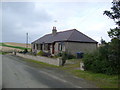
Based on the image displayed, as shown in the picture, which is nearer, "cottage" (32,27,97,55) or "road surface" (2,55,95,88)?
"road surface" (2,55,95,88)

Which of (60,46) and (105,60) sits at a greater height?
(60,46)

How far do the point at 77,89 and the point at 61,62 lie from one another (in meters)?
12.4

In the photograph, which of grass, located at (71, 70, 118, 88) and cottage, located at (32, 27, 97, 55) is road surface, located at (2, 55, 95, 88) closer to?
grass, located at (71, 70, 118, 88)

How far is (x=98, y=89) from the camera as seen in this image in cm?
920

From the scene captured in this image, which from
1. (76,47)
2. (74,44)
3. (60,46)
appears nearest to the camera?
(74,44)

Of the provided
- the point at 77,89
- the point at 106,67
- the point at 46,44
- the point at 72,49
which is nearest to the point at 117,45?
the point at 106,67

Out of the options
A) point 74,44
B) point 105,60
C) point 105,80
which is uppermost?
point 74,44

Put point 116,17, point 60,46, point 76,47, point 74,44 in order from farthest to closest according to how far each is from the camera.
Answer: point 60,46, point 76,47, point 74,44, point 116,17

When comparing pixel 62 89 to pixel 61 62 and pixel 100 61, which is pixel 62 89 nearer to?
pixel 100 61

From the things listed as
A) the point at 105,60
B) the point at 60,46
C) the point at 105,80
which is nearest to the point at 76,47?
the point at 60,46

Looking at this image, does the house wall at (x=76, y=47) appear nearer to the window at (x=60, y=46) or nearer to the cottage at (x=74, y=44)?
the cottage at (x=74, y=44)

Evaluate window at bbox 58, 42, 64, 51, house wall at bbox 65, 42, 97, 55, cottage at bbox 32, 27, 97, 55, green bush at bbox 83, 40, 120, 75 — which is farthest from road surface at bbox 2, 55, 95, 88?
window at bbox 58, 42, 64, 51

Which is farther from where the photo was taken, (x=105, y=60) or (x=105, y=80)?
(x=105, y=60)

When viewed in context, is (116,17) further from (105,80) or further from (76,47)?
(76,47)
